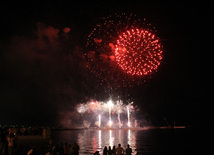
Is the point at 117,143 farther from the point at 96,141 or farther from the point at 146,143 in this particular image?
the point at 96,141

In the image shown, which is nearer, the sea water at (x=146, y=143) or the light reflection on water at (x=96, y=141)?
the sea water at (x=146, y=143)

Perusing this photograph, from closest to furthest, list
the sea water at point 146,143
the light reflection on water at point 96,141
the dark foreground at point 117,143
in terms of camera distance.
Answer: the dark foreground at point 117,143 → the sea water at point 146,143 → the light reflection on water at point 96,141

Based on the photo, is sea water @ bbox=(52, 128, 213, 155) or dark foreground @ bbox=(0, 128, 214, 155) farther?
sea water @ bbox=(52, 128, 213, 155)

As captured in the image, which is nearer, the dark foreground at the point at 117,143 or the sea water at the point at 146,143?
the dark foreground at the point at 117,143

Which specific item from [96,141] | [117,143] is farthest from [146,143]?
[96,141]

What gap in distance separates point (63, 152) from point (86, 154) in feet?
36.3

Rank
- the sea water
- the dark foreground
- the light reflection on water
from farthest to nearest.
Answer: the light reflection on water < the sea water < the dark foreground

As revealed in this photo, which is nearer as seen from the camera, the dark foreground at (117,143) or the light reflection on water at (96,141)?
the dark foreground at (117,143)

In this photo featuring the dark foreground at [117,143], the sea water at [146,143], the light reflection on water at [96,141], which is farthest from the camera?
the light reflection on water at [96,141]

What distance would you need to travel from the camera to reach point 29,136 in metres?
32.5

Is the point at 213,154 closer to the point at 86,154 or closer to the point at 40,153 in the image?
the point at 86,154

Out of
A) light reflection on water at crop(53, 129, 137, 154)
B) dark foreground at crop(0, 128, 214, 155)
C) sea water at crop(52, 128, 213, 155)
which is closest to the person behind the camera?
dark foreground at crop(0, 128, 214, 155)

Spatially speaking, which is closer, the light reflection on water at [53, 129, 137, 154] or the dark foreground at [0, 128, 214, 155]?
the dark foreground at [0, 128, 214, 155]

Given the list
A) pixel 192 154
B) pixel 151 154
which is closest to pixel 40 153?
pixel 151 154
